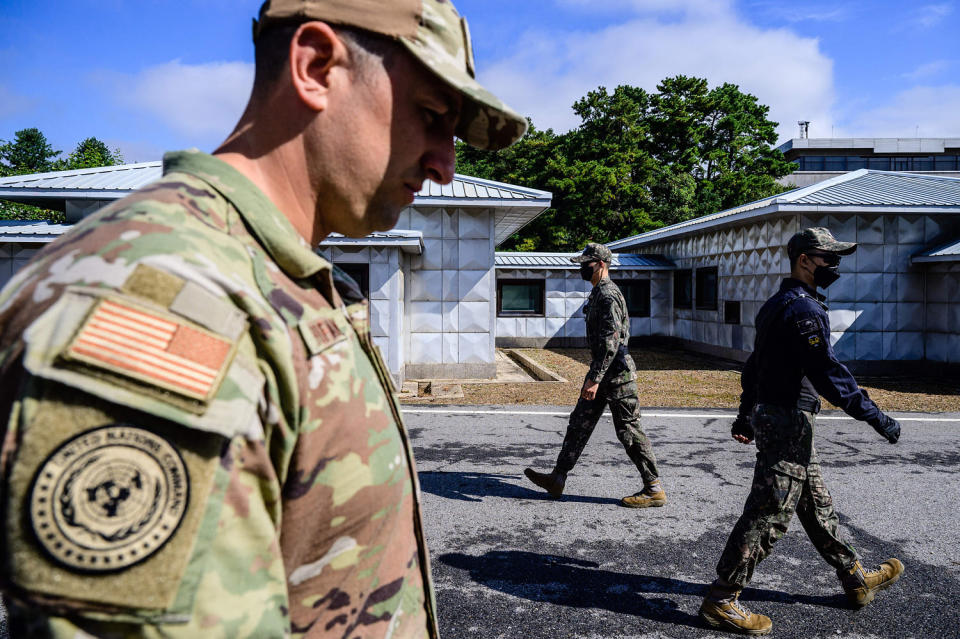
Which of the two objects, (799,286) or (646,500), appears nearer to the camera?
(799,286)

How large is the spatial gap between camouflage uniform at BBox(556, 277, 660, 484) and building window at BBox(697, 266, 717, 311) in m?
12.9

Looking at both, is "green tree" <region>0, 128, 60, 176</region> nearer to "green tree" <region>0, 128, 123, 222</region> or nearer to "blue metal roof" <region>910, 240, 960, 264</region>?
"green tree" <region>0, 128, 123, 222</region>

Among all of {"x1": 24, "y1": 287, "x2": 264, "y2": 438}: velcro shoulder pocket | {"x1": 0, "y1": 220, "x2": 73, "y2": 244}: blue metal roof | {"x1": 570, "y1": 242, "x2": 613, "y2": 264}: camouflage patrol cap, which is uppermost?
{"x1": 0, "y1": 220, "x2": 73, "y2": 244}: blue metal roof

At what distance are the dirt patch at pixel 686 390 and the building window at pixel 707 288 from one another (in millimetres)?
2493

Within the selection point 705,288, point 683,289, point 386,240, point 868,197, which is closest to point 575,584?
point 386,240

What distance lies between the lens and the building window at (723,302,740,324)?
15898mm

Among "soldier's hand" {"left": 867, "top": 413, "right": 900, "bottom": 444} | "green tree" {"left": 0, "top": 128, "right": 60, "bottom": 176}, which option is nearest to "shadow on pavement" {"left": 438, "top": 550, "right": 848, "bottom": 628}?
"soldier's hand" {"left": 867, "top": 413, "right": 900, "bottom": 444}

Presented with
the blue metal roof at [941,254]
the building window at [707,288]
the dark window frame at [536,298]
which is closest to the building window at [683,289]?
the building window at [707,288]

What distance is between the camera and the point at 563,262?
1961 centimetres

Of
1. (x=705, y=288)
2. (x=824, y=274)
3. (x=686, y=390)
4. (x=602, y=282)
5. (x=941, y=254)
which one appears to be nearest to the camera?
(x=824, y=274)

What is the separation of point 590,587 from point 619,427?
1.76m

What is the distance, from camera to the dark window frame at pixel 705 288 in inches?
674

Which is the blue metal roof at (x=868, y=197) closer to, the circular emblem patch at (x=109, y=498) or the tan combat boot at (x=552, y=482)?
the tan combat boot at (x=552, y=482)

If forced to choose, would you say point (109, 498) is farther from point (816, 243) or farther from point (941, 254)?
point (941, 254)
